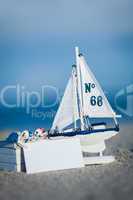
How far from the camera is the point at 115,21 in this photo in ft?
10.7

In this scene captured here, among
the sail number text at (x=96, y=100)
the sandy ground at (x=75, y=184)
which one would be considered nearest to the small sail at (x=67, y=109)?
the sail number text at (x=96, y=100)

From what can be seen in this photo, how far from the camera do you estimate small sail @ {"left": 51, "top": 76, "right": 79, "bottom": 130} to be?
3.07m

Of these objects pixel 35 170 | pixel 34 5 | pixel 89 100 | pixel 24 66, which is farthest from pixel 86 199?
pixel 34 5

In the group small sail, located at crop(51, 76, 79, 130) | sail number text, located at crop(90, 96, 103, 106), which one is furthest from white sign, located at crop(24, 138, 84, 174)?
sail number text, located at crop(90, 96, 103, 106)

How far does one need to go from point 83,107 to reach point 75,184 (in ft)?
2.45

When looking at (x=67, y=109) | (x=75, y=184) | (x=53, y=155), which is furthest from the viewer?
(x=67, y=109)

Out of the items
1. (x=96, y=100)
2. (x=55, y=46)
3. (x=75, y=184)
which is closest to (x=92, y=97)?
(x=96, y=100)

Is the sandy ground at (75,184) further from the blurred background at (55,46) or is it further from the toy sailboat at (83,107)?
the blurred background at (55,46)

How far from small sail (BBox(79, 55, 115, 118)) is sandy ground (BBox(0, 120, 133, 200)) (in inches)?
16.0

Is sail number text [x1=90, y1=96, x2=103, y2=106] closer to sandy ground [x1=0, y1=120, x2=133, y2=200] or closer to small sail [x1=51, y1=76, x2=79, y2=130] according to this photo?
small sail [x1=51, y1=76, x2=79, y2=130]

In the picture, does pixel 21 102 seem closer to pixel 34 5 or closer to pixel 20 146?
pixel 20 146

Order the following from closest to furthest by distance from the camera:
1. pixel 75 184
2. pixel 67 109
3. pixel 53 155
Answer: pixel 75 184, pixel 53 155, pixel 67 109

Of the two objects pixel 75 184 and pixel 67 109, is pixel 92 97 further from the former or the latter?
pixel 75 184

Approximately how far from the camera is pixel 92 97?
122 inches
